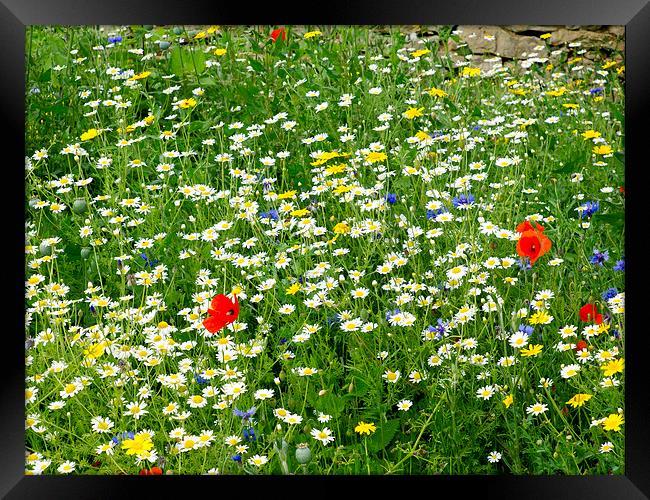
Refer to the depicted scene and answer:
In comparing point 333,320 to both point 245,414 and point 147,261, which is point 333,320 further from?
point 147,261

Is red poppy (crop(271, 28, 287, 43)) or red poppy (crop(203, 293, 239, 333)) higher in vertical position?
red poppy (crop(271, 28, 287, 43))

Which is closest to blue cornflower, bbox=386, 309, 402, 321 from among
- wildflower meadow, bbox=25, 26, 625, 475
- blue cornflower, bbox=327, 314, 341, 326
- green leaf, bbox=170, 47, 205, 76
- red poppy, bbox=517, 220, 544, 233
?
wildflower meadow, bbox=25, 26, 625, 475

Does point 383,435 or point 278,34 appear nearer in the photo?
point 383,435

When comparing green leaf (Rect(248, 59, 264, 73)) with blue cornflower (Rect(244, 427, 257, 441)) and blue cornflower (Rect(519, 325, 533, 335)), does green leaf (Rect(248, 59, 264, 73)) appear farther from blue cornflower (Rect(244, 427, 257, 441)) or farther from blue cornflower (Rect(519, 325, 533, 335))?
blue cornflower (Rect(244, 427, 257, 441))

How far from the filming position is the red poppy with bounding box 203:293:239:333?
209 centimetres

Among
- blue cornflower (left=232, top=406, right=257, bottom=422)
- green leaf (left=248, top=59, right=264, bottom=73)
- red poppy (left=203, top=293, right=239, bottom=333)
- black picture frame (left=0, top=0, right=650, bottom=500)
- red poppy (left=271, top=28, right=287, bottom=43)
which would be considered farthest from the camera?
red poppy (left=271, top=28, right=287, bottom=43)

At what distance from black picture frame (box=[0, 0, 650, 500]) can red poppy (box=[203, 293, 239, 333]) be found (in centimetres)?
38

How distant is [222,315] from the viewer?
82.9 inches

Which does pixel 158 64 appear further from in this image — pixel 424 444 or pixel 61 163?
pixel 424 444

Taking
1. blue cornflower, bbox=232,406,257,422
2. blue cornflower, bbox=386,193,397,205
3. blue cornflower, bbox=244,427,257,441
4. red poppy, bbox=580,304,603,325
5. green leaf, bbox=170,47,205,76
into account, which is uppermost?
green leaf, bbox=170,47,205,76

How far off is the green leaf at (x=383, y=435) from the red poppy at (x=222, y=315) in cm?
39
